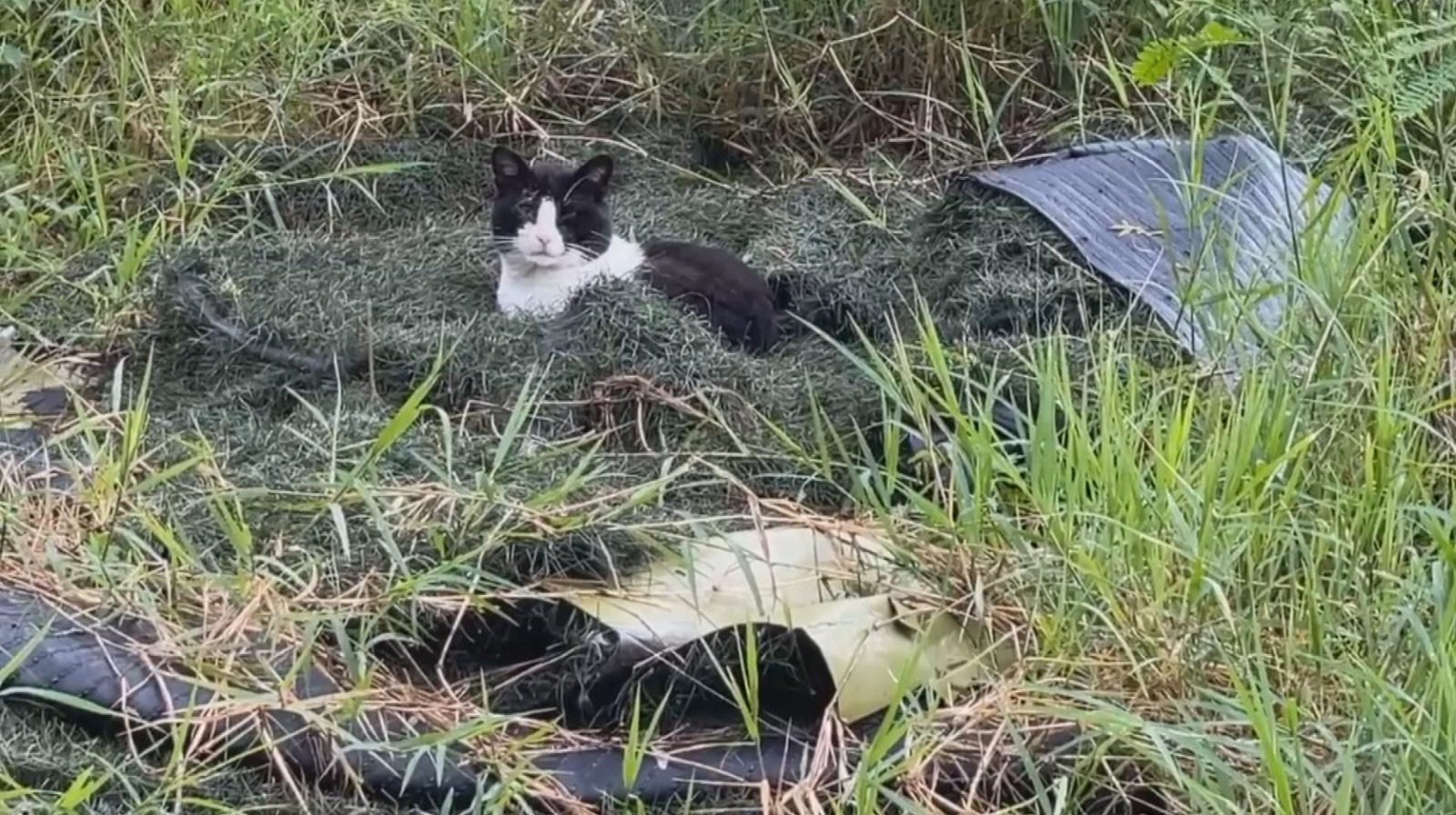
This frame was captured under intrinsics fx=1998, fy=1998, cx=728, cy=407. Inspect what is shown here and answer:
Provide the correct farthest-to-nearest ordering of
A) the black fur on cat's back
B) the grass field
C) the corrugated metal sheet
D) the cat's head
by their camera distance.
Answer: the cat's head → the black fur on cat's back → the corrugated metal sheet → the grass field

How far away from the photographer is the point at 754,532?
2.59 m

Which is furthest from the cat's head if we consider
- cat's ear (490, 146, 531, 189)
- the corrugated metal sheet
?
the corrugated metal sheet

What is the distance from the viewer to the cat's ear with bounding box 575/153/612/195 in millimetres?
3699

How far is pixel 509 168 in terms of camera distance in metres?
3.71

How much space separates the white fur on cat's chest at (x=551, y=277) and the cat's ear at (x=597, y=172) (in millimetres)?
125

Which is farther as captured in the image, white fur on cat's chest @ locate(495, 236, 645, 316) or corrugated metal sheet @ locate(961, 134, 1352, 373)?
white fur on cat's chest @ locate(495, 236, 645, 316)

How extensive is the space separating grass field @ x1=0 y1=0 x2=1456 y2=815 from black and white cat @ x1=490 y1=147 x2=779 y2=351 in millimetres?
318

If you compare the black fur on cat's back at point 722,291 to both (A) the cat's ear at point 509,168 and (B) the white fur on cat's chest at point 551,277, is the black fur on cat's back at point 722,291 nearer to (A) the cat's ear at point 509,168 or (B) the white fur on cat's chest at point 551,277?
(B) the white fur on cat's chest at point 551,277

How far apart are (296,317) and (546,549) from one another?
965mm

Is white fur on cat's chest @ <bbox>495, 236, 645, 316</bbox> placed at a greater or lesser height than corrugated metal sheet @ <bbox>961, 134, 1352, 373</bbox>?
lesser

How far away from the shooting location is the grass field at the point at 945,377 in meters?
2.14

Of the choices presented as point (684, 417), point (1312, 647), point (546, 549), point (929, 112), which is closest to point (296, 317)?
point (684, 417)

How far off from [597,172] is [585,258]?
18 cm

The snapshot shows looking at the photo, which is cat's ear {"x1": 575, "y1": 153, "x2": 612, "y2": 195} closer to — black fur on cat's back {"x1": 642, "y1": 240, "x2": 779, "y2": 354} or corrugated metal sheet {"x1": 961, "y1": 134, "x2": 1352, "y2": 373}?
black fur on cat's back {"x1": 642, "y1": 240, "x2": 779, "y2": 354}
